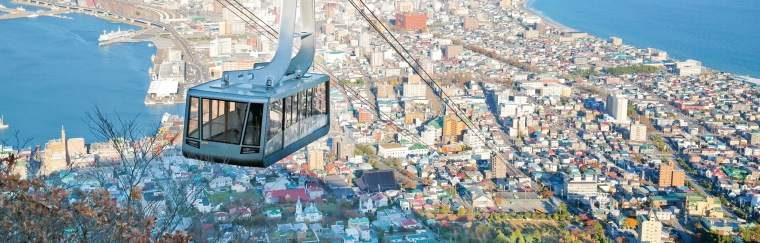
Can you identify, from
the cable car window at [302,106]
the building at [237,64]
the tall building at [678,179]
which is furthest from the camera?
the building at [237,64]

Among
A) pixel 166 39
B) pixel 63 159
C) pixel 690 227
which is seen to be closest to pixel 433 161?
pixel 690 227

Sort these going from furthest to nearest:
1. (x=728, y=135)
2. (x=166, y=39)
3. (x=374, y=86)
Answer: (x=166, y=39)
(x=374, y=86)
(x=728, y=135)

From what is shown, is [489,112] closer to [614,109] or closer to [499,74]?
[614,109]

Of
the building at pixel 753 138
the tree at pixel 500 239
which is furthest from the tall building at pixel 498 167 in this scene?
the building at pixel 753 138

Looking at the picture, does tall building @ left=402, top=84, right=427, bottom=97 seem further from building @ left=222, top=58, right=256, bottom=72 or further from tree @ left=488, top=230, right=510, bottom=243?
tree @ left=488, top=230, right=510, bottom=243

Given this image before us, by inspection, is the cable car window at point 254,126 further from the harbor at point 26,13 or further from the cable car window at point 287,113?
the harbor at point 26,13

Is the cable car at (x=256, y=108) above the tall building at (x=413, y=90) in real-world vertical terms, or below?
above

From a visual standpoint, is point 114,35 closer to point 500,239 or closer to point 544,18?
point 544,18
